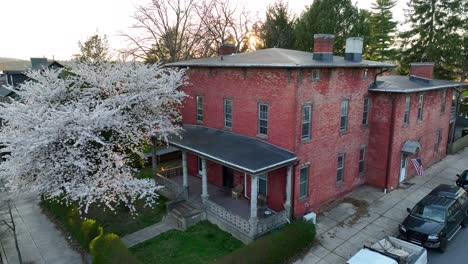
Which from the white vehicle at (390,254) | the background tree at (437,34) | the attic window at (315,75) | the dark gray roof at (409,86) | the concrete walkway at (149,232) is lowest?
the concrete walkway at (149,232)

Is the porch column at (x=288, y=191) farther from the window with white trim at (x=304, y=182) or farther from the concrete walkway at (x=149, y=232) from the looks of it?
the concrete walkway at (x=149, y=232)

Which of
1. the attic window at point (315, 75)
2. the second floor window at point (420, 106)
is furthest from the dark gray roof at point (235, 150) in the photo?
the second floor window at point (420, 106)

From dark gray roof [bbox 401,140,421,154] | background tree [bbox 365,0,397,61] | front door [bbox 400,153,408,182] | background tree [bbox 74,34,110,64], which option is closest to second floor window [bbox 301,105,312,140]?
dark gray roof [bbox 401,140,421,154]

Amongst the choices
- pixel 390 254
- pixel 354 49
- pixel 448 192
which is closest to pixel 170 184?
pixel 390 254

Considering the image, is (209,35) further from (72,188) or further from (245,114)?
(72,188)

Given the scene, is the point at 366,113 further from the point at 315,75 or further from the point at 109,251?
the point at 109,251

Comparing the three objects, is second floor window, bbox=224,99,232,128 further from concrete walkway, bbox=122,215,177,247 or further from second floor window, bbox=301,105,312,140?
concrete walkway, bbox=122,215,177,247
